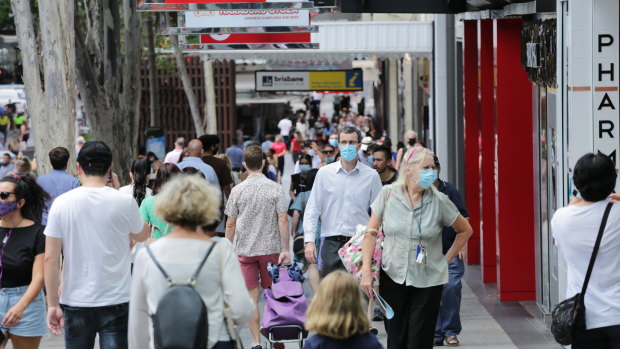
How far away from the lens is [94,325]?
21.4 ft

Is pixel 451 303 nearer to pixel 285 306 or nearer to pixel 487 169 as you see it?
pixel 285 306

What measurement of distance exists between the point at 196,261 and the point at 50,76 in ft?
28.5

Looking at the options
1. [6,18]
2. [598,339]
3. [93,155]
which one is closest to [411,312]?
[598,339]

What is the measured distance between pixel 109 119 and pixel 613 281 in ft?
42.5

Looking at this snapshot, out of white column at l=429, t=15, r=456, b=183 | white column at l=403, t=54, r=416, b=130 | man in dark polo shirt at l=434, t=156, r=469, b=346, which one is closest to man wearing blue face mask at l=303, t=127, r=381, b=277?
man in dark polo shirt at l=434, t=156, r=469, b=346

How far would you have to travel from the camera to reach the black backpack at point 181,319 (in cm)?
508

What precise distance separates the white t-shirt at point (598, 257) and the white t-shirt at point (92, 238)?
2.42m

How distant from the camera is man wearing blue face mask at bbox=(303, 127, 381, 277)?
376 inches

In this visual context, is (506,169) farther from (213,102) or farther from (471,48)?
(213,102)

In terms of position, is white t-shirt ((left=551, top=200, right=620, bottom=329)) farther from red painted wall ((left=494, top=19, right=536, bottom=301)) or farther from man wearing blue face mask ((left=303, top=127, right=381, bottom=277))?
red painted wall ((left=494, top=19, right=536, bottom=301))

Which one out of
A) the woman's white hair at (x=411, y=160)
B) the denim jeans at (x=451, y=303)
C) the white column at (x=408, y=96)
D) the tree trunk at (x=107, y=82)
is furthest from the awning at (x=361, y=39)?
the woman's white hair at (x=411, y=160)

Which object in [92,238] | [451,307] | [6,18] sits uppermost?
[6,18]

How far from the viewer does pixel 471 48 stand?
15297mm

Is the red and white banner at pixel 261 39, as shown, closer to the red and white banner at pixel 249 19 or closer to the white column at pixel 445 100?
the red and white banner at pixel 249 19
